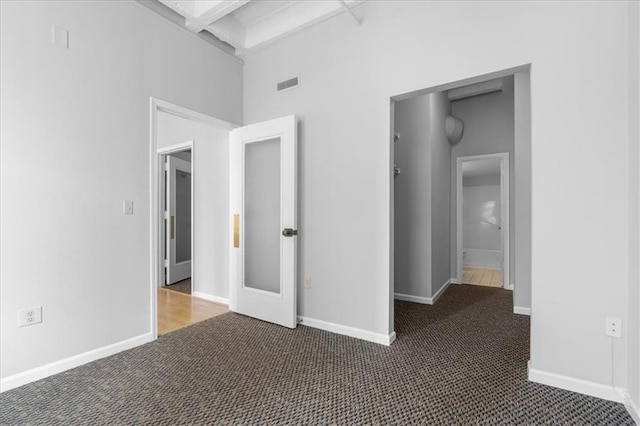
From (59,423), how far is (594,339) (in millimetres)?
3058

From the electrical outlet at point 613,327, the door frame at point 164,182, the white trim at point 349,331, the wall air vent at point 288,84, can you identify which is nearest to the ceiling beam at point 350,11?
the wall air vent at point 288,84

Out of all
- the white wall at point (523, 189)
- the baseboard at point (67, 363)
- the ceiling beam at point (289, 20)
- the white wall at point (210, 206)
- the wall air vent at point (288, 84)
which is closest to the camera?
the baseboard at point (67, 363)

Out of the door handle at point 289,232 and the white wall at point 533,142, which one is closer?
the white wall at point 533,142

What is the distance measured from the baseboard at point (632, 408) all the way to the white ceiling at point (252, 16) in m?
3.20

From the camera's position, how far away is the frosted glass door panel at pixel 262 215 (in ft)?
10.9

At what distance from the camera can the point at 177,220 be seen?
17.2ft

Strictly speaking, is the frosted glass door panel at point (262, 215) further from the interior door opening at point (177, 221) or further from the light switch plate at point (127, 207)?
the interior door opening at point (177, 221)

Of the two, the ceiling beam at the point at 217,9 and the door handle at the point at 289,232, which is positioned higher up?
the ceiling beam at the point at 217,9

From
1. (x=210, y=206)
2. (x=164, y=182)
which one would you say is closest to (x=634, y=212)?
(x=210, y=206)

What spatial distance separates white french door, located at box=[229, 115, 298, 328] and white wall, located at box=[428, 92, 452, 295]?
6.50 feet

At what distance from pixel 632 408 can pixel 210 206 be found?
4057 millimetres

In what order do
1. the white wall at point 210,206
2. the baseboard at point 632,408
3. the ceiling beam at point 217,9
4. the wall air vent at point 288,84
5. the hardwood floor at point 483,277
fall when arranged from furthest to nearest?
the hardwood floor at point 483,277, the white wall at point 210,206, the wall air vent at point 288,84, the ceiling beam at point 217,9, the baseboard at point 632,408

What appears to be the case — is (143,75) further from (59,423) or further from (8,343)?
(59,423)

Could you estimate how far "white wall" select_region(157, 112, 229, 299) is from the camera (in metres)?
4.00
